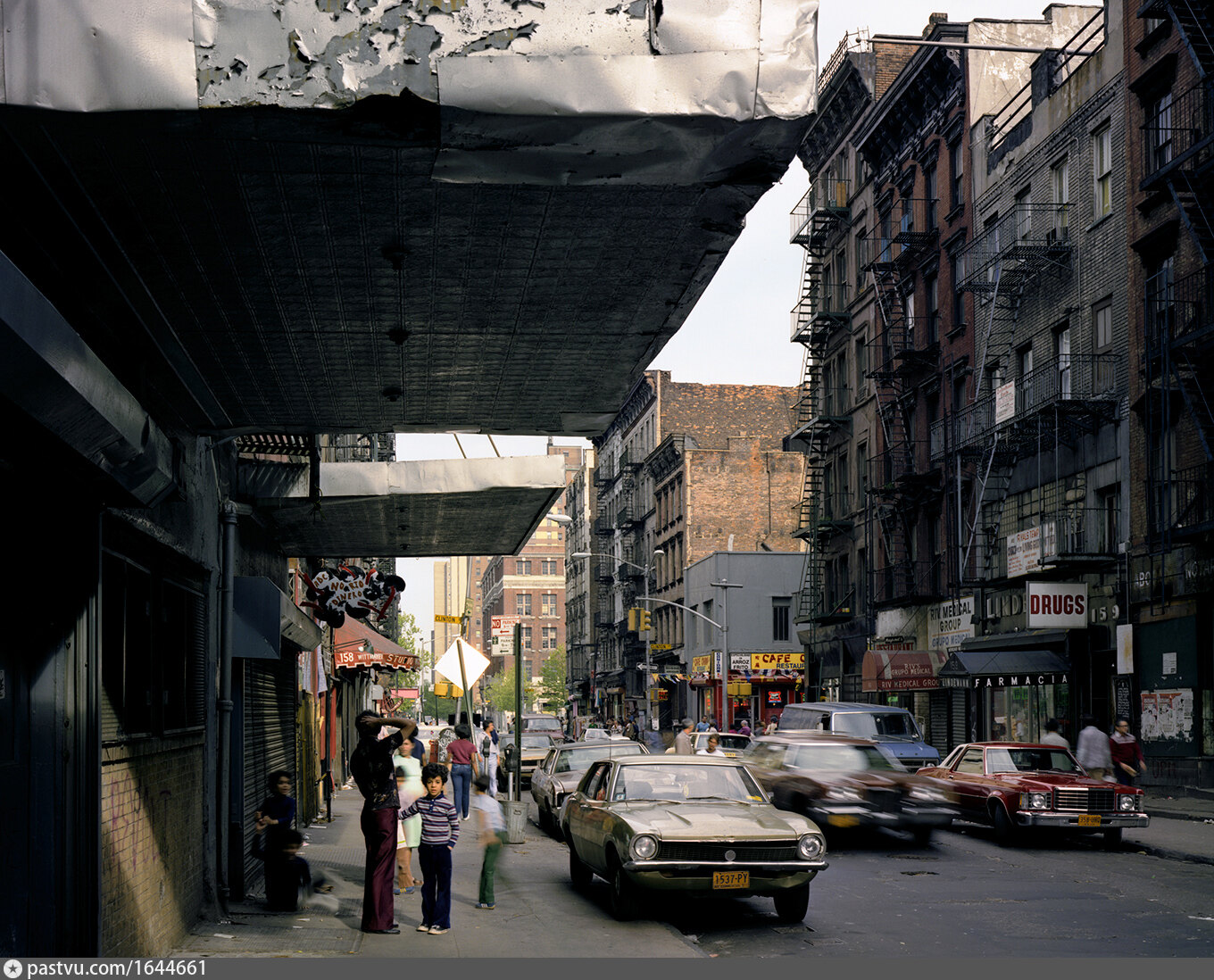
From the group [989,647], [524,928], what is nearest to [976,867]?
[524,928]

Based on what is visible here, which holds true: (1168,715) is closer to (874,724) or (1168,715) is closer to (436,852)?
(874,724)

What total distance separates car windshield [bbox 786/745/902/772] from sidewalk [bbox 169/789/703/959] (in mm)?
5126

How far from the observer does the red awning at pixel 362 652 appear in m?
27.8

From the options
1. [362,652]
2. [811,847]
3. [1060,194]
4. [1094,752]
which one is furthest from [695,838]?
[1060,194]

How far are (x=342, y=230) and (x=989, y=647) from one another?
3064 centimetres

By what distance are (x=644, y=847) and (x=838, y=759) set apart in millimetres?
8876

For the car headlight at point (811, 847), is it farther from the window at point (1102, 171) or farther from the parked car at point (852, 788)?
the window at point (1102, 171)

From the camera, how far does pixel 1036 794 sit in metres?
18.8

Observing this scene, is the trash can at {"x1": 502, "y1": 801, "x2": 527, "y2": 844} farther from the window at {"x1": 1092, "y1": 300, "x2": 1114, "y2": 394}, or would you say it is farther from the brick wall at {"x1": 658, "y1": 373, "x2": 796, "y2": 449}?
the brick wall at {"x1": 658, "y1": 373, "x2": 796, "y2": 449}

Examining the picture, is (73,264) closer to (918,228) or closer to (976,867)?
(976,867)

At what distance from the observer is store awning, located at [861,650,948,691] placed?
39250mm

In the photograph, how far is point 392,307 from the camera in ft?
27.9

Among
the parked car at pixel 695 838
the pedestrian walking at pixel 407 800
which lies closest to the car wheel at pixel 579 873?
the parked car at pixel 695 838

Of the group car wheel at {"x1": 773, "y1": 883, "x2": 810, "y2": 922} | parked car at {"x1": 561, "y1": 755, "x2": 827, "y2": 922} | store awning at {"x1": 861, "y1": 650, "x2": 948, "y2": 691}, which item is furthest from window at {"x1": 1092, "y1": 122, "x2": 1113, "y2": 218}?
car wheel at {"x1": 773, "y1": 883, "x2": 810, "y2": 922}
